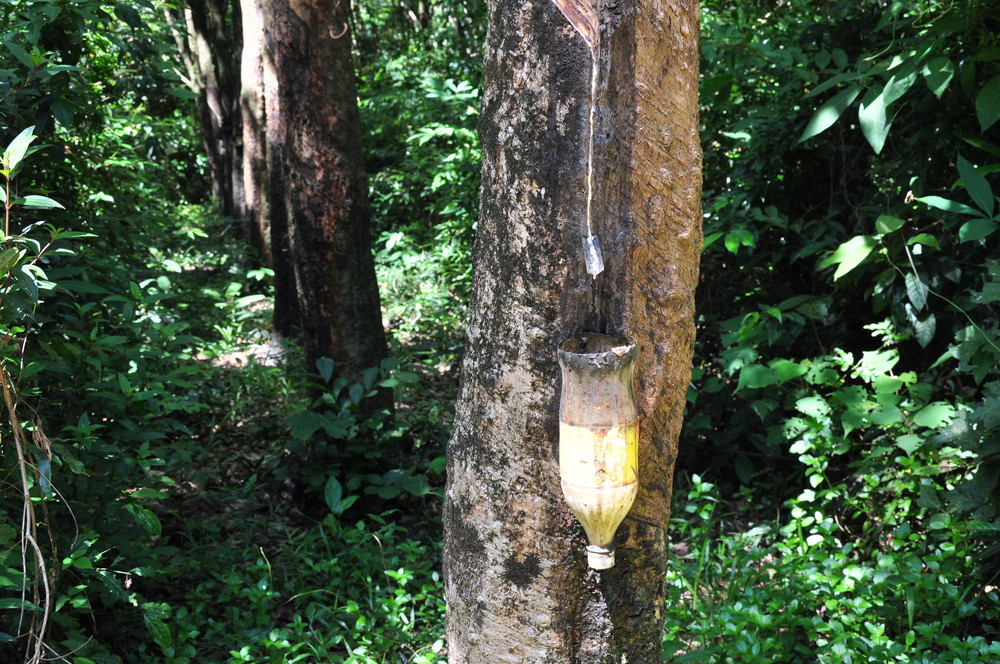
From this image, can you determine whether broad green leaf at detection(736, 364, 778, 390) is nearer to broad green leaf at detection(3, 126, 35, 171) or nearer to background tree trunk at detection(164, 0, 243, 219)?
broad green leaf at detection(3, 126, 35, 171)

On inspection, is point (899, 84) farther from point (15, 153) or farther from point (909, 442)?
point (15, 153)

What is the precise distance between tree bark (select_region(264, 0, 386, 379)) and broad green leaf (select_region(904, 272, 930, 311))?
246cm

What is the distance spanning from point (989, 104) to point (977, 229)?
17.2 inches

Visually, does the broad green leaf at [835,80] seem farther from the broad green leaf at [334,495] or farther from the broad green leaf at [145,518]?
the broad green leaf at [145,518]

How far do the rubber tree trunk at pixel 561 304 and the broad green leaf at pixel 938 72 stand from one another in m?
1.79

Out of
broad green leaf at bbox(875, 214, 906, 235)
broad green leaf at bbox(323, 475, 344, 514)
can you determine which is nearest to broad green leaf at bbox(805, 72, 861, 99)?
broad green leaf at bbox(875, 214, 906, 235)

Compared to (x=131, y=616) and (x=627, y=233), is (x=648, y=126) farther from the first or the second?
(x=131, y=616)

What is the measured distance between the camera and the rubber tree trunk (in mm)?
1467

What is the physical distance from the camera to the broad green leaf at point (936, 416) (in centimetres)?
318

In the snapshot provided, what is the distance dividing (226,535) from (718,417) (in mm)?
2476

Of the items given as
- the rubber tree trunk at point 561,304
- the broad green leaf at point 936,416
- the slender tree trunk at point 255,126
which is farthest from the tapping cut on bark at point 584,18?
the slender tree trunk at point 255,126

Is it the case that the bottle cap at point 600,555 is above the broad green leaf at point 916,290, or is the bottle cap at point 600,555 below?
below

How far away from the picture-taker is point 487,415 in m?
1.64

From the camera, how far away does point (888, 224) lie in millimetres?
3408
